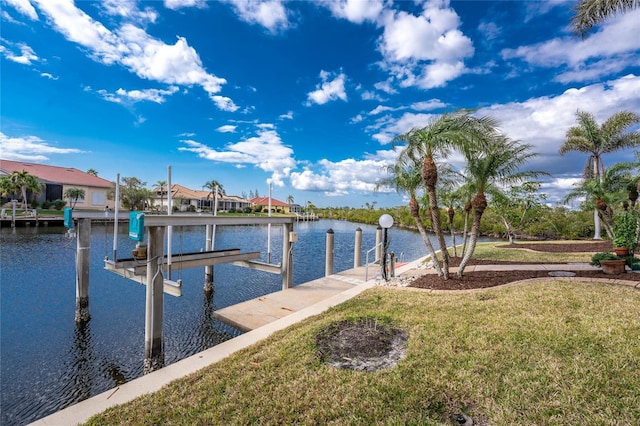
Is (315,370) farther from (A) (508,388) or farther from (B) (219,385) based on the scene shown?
(A) (508,388)

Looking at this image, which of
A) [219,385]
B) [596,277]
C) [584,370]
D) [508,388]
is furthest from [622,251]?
[219,385]

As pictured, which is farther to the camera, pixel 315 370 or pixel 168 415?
pixel 315 370

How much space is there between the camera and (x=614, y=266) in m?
6.76

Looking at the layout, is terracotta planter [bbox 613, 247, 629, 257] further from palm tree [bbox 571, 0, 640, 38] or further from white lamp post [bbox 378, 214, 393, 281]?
palm tree [bbox 571, 0, 640, 38]

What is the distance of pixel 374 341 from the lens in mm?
4289

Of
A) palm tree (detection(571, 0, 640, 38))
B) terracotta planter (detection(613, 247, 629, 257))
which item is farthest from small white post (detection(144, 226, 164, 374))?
palm tree (detection(571, 0, 640, 38))

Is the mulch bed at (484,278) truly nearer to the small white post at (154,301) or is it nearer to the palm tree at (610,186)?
the small white post at (154,301)

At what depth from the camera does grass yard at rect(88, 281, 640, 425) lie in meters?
2.72

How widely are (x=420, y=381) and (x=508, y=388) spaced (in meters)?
0.83

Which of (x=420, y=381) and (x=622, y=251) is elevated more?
(x=622, y=251)

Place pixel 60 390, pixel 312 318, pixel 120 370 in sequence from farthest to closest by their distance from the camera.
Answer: pixel 312 318 → pixel 120 370 → pixel 60 390

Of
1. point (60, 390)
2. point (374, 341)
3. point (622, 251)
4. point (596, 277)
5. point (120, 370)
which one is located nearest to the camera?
point (374, 341)

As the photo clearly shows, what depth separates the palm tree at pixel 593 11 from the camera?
26.3 feet

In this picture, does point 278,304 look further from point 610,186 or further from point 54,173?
point 54,173
